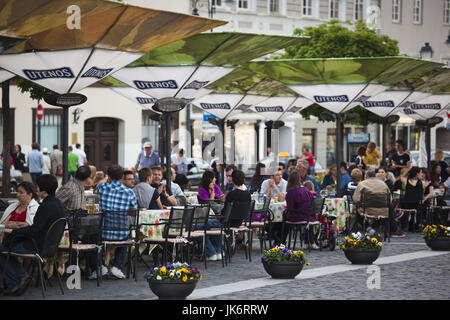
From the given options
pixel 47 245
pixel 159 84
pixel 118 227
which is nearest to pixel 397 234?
pixel 159 84

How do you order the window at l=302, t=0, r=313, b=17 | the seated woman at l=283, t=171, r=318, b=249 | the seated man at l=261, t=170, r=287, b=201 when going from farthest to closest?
the window at l=302, t=0, r=313, b=17 → the seated man at l=261, t=170, r=287, b=201 → the seated woman at l=283, t=171, r=318, b=249

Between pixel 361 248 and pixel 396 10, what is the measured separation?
50.1 meters

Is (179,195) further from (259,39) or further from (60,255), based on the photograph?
(60,255)

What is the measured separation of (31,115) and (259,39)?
28703mm

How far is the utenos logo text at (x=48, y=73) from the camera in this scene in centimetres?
1669

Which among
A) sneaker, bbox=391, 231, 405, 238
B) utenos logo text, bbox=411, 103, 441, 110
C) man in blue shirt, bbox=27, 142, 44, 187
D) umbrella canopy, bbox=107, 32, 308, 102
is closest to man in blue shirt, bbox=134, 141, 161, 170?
umbrella canopy, bbox=107, 32, 308, 102

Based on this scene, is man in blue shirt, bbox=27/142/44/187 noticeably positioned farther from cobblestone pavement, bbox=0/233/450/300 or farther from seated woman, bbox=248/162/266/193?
cobblestone pavement, bbox=0/233/450/300

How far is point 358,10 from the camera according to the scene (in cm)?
6153

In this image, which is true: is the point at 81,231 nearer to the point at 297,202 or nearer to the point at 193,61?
the point at 297,202

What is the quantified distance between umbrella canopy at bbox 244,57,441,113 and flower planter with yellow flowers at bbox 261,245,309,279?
1047 cm

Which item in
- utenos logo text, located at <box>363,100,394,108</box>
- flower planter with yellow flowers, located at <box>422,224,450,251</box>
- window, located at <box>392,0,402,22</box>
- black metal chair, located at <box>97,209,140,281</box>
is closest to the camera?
black metal chair, located at <box>97,209,140,281</box>

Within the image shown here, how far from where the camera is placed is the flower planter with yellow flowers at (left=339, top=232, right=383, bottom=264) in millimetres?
15906

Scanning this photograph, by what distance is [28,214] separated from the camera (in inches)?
526
